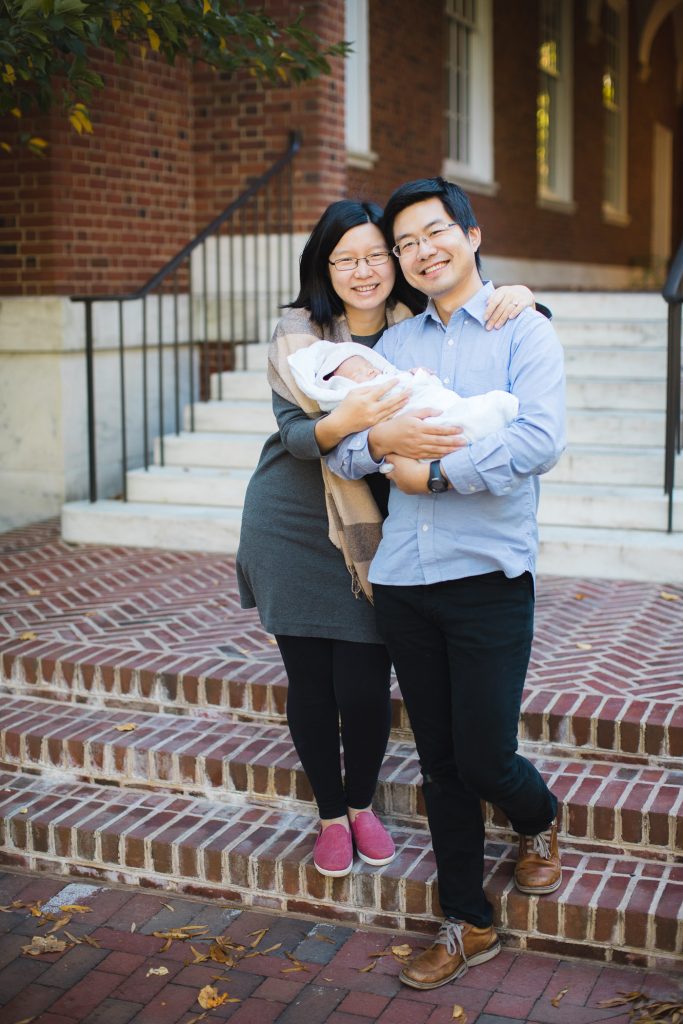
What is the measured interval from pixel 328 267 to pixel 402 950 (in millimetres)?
1843

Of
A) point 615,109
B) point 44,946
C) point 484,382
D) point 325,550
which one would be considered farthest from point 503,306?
point 615,109

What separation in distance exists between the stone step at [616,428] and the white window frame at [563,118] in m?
7.48

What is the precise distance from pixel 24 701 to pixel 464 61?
861 centimetres

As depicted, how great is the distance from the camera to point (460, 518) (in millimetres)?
2793

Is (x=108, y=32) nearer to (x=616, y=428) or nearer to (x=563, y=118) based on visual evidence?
(x=616, y=428)

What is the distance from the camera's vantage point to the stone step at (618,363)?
7.03 metres

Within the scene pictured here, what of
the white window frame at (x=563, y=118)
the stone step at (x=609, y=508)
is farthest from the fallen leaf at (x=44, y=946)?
the white window frame at (x=563, y=118)

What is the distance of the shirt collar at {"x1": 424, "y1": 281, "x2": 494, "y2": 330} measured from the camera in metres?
2.80

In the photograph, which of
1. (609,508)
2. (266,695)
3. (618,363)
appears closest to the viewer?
(266,695)

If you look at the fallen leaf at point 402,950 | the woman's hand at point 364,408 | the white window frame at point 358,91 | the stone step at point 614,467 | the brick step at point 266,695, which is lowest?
the fallen leaf at point 402,950

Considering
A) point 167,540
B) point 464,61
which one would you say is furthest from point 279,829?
point 464,61

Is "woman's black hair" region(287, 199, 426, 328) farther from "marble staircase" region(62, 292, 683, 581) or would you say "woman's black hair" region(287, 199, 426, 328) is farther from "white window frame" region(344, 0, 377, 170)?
"white window frame" region(344, 0, 377, 170)

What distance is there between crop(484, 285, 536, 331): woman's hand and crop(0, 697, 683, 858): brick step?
1515 millimetres

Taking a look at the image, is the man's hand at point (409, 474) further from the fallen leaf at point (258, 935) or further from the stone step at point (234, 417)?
the stone step at point (234, 417)
